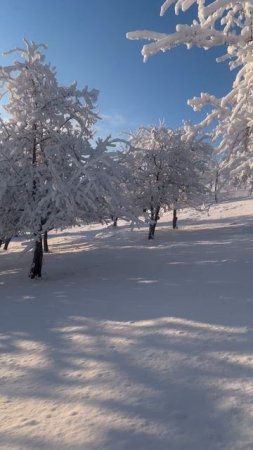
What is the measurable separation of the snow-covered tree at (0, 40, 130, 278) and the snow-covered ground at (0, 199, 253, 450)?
2.56 meters

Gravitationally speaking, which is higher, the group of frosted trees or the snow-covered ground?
the group of frosted trees

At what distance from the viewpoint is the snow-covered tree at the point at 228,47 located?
188 inches

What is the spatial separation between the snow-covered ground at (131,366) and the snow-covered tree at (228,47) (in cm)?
254

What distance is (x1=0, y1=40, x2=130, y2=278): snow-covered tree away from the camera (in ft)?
36.3

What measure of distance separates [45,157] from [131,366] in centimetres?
856

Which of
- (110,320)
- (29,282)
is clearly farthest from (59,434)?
(29,282)

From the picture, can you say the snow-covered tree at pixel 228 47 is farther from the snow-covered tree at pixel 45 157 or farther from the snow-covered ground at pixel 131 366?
the snow-covered tree at pixel 45 157

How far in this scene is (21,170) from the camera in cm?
1175

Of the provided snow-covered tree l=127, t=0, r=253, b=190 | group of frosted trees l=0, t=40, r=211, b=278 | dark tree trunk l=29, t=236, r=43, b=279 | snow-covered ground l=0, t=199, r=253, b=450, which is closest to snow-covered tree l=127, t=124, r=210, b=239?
group of frosted trees l=0, t=40, r=211, b=278

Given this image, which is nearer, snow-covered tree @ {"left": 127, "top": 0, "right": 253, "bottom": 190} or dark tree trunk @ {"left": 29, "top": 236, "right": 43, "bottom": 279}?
snow-covered tree @ {"left": 127, "top": 0, "right": 253, "bottom": 190}

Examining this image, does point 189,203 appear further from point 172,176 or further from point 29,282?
point 29,282

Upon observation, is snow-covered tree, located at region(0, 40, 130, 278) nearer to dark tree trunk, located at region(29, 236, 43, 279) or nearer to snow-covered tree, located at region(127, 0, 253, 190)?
dark tree trunk, located at region(29, 236, 43, 279)

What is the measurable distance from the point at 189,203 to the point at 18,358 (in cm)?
2418

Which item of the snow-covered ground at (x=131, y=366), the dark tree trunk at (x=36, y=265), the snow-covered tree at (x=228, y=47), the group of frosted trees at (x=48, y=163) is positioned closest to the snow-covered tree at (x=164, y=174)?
the group of frosted trees at (x=48, y=163)
